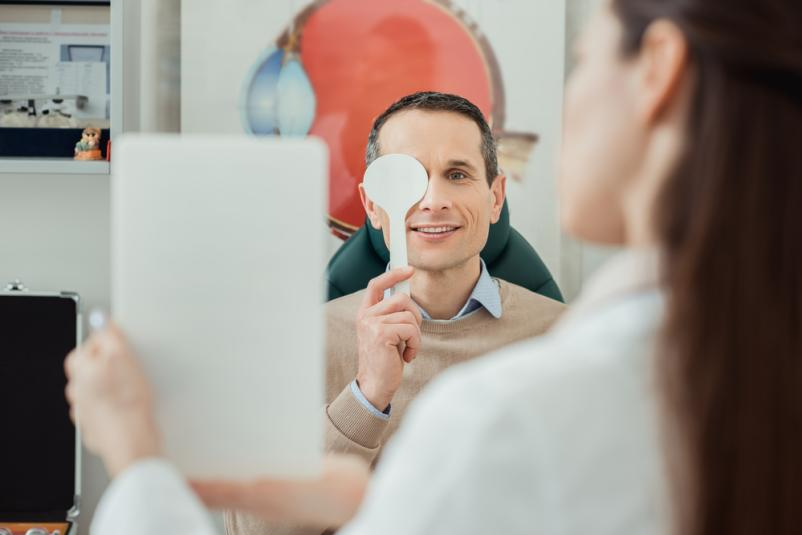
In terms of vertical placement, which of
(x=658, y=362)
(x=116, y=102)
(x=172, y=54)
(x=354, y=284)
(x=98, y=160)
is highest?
(x=172, y=54)

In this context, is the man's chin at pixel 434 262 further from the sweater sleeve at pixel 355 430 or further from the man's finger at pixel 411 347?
the sweater sleeve at pixel 355 430

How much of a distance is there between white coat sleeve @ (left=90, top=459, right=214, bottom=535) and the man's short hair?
4.41ft

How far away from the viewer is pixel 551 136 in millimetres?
2146

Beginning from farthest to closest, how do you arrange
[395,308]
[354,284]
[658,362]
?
[354,284] → [395,308] → [658,362]

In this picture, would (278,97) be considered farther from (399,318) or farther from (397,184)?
(399,318)

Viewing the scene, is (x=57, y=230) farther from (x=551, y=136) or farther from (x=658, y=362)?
(x=658, y=362)

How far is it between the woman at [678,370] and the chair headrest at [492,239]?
58.5 inches

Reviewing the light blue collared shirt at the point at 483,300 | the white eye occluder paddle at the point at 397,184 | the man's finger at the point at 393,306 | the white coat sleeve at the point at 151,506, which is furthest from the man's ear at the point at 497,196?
the white coat sleeve at the point at 151,506

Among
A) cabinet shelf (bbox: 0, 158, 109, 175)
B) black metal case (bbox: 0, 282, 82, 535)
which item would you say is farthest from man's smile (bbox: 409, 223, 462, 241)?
black metal case (bbox: 0, 282, 82, 535)

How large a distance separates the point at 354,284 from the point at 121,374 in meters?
1.43

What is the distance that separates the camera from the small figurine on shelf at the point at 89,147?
1916 mm

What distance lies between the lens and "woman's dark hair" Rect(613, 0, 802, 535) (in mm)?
526

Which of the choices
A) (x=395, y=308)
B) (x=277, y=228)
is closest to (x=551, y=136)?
(x=395, y=308)

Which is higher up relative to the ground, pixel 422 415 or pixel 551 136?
pixel 551 136
